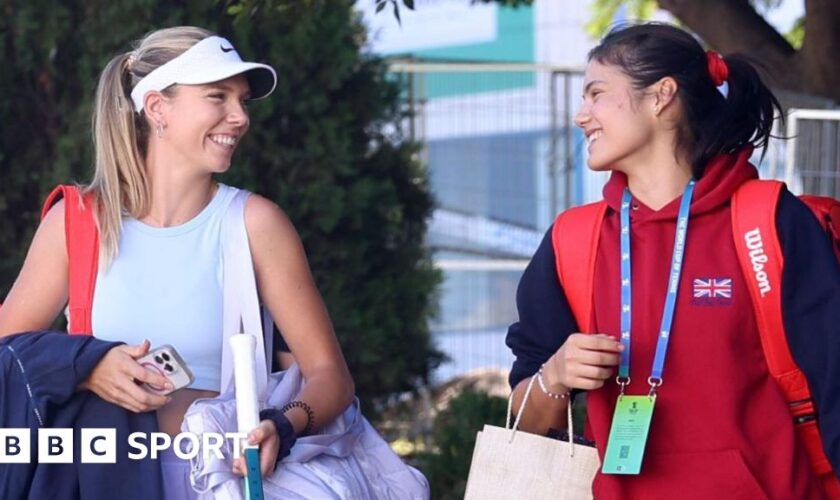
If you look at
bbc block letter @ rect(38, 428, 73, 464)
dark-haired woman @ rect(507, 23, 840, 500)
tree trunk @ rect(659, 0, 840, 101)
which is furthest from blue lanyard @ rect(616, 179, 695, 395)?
tree trunk @ rect(659, 0, 840, 101)

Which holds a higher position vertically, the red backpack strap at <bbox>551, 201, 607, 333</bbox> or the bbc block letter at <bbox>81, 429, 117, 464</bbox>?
the red backpack strap at <bbox>551, 201, 607, 333</bbox>

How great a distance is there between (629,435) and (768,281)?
1.39ft

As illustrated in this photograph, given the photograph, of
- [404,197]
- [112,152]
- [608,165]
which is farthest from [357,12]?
[608,165]

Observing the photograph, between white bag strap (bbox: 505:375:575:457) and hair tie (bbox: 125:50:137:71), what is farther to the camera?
hair tie (bbox: 125:50:137:71)

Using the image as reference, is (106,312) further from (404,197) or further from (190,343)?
(404,197)

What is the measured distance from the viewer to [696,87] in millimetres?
3391

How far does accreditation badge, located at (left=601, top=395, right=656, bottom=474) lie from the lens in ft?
10.2

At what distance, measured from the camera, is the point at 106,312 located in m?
3.63

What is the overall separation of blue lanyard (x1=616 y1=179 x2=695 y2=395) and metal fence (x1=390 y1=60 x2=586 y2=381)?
786 cm

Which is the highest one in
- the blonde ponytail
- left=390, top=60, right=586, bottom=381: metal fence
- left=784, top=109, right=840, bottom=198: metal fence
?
the blonde ponytail

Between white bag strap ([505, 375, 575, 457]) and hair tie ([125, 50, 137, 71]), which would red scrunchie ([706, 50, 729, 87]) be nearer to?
white bag strap ([505, 375, 575, 457])

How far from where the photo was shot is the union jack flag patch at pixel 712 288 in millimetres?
3154

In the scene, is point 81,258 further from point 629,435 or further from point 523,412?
point 629,435

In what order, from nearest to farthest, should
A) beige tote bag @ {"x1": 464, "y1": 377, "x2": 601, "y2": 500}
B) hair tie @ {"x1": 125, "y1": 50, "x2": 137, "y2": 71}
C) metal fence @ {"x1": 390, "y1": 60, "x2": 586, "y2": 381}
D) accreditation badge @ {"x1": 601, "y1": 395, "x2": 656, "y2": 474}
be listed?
accreditation badge @ {"x1": 601, "y1": 395, "x2": 656, "y2": 474}, beige tote bag @ {"x1": 464, "y1": 377, "x2": 601, "y2": 500}, hair tie @ {"x1": 125, "y1": 50, "x2": 137, "y2": 71}, metal fence @ {"x1": 390, "y1": 60, "x2": 586, "y2": 381}
